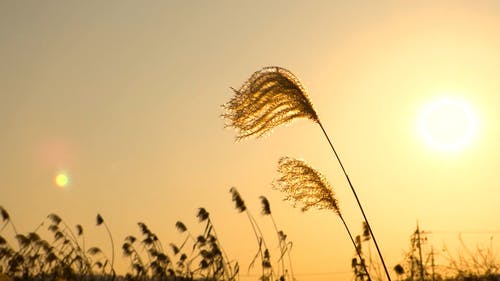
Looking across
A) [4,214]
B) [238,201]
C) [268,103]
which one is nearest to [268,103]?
[268,103]

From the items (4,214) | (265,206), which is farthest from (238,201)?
(4,214)

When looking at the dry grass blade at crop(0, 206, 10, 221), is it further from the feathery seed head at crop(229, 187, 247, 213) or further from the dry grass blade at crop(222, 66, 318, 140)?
the dry grass blade at crop(222, 66, 318, 140)

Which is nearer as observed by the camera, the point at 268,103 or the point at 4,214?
the point at 268,103

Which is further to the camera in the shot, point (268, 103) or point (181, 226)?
point (181, 226)

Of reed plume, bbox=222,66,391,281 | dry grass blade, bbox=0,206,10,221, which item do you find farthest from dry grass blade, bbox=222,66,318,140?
dry grass blade, bbox=0,206,10,221

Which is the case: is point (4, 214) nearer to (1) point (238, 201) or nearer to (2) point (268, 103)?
(1) point (238, 201)

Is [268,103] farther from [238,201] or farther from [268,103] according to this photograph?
[238,201]

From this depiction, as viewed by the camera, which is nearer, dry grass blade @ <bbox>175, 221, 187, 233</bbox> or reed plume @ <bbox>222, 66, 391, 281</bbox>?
reed plume @ <bbox>222, 66, 391, 281</bbox>

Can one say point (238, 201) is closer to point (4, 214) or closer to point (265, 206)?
point (265, 206)

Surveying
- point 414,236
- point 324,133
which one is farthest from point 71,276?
point 414,236

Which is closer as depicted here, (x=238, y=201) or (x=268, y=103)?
(x=268, y=103)

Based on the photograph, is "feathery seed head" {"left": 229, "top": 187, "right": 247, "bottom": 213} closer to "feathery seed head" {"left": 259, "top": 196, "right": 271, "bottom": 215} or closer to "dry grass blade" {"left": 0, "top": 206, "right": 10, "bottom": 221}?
"feathery seed head" {"left": 259, "top": 196, "right": 271, "bottom": 215}

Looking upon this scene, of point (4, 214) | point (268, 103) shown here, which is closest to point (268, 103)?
point (268, 103)

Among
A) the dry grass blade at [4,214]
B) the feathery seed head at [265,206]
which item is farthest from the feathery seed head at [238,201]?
the dry grass blade at [4,214]
